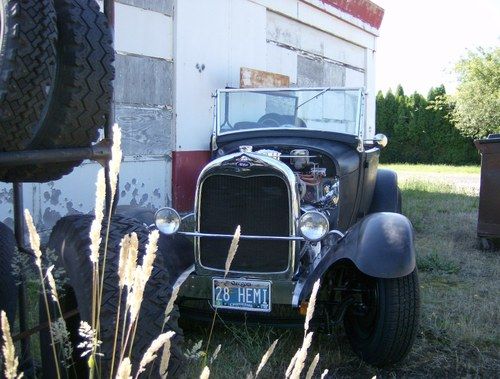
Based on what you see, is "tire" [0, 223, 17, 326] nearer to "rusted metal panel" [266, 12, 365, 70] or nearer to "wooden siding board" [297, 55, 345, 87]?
"rusted metal panel" [266, 12, 365, 70]

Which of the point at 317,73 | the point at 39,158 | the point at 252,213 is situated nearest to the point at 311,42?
the point at 317,73

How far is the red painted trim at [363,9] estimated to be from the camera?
1134cm

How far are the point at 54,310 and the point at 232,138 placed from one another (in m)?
2.76

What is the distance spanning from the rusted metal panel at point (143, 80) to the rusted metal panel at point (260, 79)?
58.9 inches

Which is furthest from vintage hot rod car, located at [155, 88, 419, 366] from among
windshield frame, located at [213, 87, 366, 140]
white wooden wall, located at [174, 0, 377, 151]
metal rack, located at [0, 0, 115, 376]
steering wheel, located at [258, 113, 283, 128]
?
white wooden wall, located at [174, 0, 377, 151]

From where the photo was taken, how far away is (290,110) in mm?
5160

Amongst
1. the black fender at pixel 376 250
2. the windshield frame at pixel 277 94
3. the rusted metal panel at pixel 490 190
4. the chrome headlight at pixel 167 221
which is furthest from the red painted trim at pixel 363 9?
the black fender at pixel 376 250

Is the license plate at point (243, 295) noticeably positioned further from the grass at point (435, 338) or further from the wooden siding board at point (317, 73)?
the wooden siding board at point (317, 73)

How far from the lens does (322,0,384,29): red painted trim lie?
11337mm

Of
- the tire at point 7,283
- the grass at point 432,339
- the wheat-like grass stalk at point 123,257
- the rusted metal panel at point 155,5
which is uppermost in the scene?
the rusted metal panel at point 155,5

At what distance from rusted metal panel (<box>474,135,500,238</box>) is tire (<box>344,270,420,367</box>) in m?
3.66

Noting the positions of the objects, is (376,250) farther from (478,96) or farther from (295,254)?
(478,96)

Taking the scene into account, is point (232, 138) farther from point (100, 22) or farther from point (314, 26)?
point (314, 26)

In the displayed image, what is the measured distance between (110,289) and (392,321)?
189 cm
